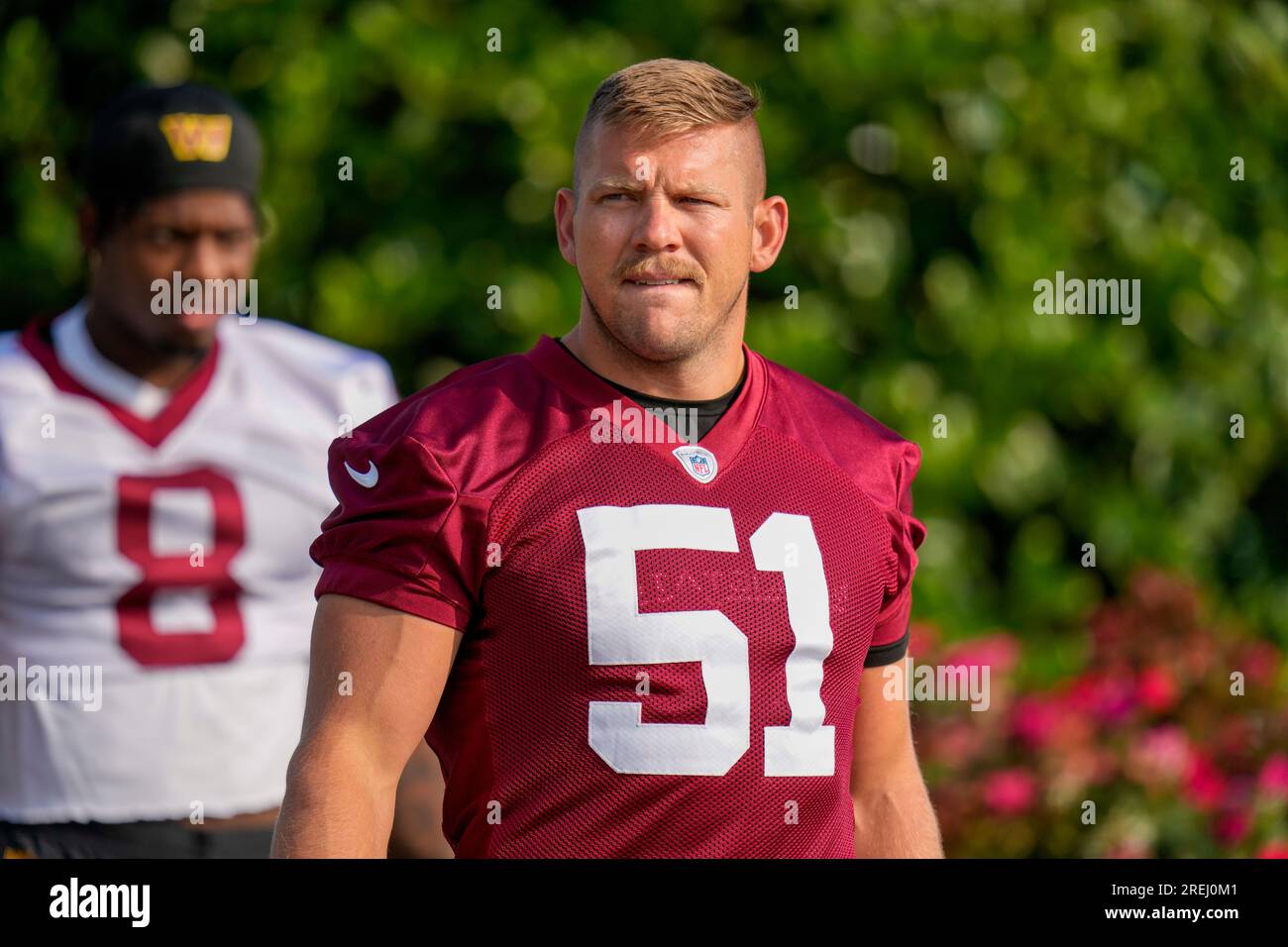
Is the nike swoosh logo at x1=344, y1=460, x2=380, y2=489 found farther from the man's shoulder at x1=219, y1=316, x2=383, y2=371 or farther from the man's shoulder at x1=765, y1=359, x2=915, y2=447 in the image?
the man's shoulder at x1=219, y1=316, x2=383, y2=371

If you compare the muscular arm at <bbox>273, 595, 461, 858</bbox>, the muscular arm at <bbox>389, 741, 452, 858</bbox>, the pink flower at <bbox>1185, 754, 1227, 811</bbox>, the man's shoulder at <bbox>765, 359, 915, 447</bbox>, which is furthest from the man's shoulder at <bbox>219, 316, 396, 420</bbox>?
the pink flower at <bbox>1185, 754, 1227, 811</bbox>

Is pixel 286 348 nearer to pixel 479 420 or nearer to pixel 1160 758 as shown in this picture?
pixel 479 420

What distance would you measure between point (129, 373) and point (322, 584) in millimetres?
1739

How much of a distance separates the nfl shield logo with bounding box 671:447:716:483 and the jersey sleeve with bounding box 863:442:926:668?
26cm

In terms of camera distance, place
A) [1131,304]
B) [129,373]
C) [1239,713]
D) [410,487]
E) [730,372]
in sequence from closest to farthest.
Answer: [410,487], [730,372], [129,373], [1239,713], [1131,304]

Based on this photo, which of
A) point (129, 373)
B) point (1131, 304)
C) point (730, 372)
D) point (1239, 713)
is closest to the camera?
point (730, 372)

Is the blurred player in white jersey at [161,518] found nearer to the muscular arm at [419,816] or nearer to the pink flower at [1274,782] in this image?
the muscular arm at [419,816]

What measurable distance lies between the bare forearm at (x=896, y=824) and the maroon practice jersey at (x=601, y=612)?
0.70ft

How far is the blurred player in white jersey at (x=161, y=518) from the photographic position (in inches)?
133

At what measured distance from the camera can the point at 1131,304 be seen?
487 centimetres

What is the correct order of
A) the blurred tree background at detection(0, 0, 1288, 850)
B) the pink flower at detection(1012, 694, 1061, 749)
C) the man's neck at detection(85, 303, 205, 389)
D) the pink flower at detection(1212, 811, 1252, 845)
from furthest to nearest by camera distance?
the blurred tree background at detection(0, 0, 1288, 850) < the pink flower at detection(1012, 694, 1061, 749) < the pink flower at detection(1212, 811, 1252, 845) < the man's neck at detection(85, 303, 205, 389)

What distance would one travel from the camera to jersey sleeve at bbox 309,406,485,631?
1997 millimetres

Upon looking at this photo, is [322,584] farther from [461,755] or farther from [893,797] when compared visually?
[893,797]
